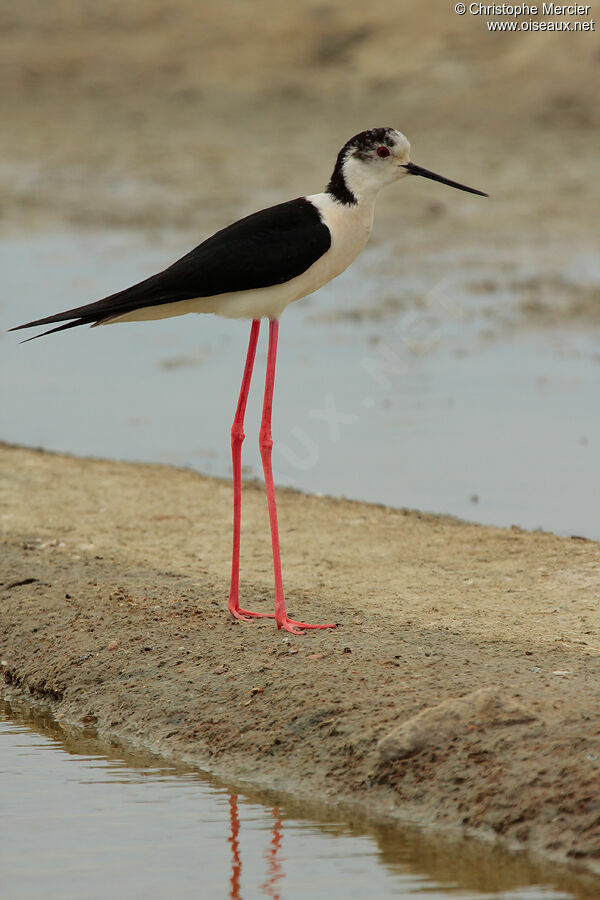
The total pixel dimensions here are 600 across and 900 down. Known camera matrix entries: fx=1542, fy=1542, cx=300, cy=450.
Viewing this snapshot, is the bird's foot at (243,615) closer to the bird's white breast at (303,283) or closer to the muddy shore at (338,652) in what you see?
the muddy shore at (338,652)

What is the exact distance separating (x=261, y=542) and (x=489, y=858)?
3.46 meters

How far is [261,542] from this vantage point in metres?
7.53

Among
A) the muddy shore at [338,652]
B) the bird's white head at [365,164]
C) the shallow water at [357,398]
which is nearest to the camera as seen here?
the muddy shore at [338,652]

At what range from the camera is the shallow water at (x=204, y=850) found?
404cm

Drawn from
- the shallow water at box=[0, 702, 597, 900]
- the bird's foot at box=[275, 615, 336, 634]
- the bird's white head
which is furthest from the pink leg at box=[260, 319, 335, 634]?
the shallow water at box=[0, 702, 597, 900]

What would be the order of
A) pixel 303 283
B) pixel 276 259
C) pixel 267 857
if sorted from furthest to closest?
pixel 303 283
pixel 276 259
pixel 267 857

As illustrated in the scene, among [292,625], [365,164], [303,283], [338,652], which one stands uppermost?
[365,164]

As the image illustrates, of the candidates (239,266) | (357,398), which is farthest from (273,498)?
(357,398)

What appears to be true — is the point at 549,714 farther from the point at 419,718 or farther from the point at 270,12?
the point at 270,12

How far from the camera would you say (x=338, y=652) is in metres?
5.50

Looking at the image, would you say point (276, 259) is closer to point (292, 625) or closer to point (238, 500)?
point (238, 500)

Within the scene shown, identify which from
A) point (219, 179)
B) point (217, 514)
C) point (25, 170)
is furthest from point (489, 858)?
point (25, 170)

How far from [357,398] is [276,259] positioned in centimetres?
543

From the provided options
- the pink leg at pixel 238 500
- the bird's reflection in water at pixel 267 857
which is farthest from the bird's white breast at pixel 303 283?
the bird's reflection in water at pixel 267 857
